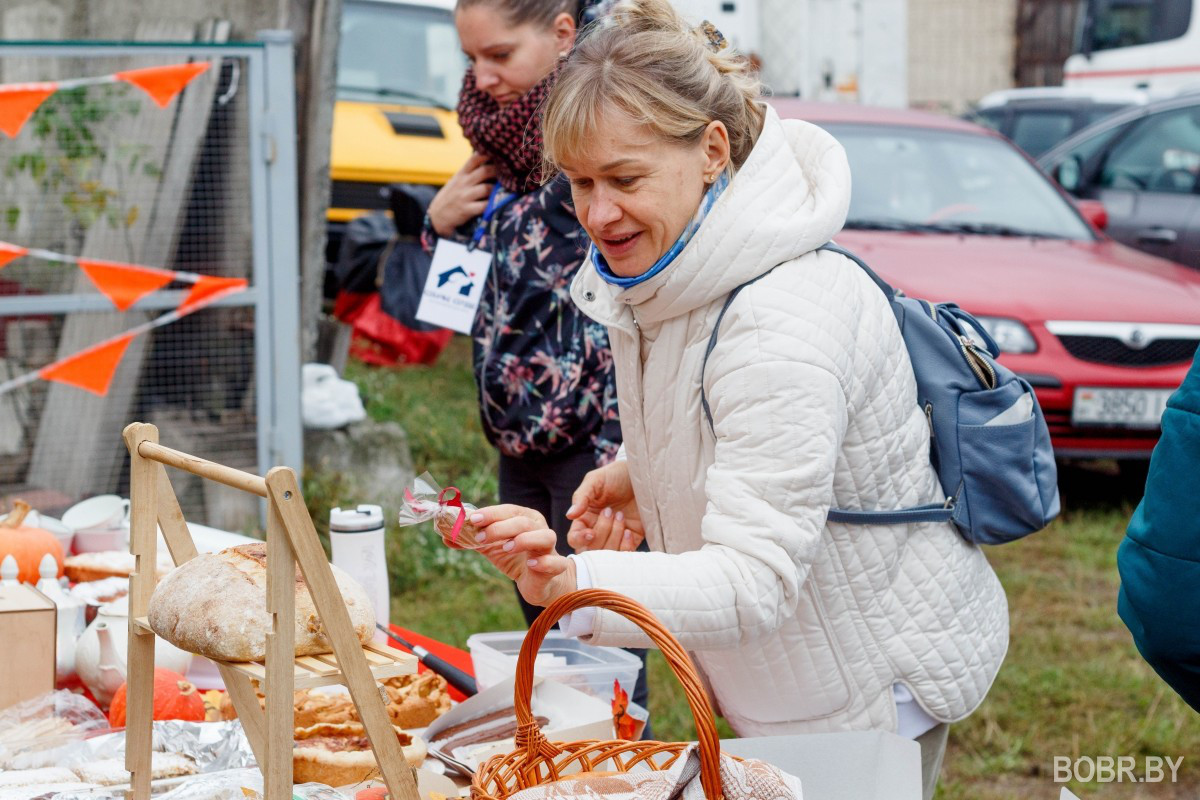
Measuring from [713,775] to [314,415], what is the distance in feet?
13.9

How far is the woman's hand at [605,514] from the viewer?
2.03 metres

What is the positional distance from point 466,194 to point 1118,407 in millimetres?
3577

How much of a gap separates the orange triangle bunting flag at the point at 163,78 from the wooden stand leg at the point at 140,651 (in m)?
3.12

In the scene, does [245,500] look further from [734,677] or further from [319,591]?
[319,591]

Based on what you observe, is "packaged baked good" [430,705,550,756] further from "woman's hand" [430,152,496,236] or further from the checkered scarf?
"woman's hand" [430,152,496,236]

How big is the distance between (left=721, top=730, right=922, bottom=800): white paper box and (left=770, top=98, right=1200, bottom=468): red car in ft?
12.4

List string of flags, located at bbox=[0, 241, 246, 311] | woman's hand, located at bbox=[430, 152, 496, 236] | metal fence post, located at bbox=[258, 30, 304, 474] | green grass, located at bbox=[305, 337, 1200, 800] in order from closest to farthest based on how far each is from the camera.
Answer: woman's hand, located at bbox=[430, 152, 496, 236] < green grass, located at bbox=[305, 337, 1200, 800] < string of flags, located at bbox=[0, 241, 246, 311] < metal fence post, located at bbox=[258, 30, 304, 474]

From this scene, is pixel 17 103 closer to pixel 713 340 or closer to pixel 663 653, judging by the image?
pixel 713 340

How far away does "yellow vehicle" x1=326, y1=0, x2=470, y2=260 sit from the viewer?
7703 mm

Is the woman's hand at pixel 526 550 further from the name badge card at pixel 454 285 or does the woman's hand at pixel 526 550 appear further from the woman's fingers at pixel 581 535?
the name badge card at pixel 454 285

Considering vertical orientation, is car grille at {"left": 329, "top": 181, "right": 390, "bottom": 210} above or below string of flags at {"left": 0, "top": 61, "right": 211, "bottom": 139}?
below

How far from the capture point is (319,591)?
1.33 meters

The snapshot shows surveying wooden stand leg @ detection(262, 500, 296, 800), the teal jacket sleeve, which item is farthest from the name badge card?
the teal jacket sleeve

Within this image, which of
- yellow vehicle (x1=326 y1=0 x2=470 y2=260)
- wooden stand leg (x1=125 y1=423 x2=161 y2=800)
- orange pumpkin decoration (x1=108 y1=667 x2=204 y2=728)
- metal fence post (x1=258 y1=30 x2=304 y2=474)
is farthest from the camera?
yellow vehicle (x1=326 y1=0 x2=470 y2=260)
